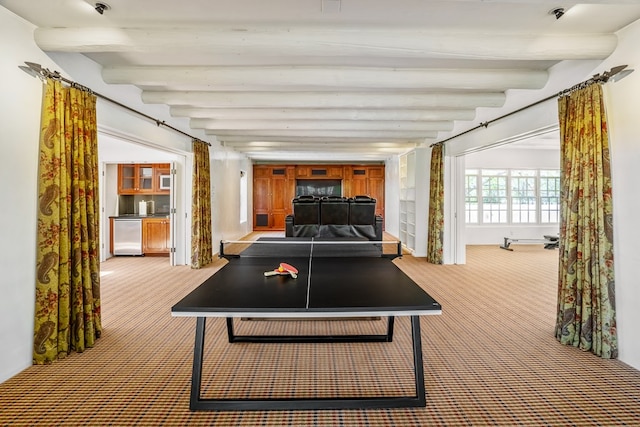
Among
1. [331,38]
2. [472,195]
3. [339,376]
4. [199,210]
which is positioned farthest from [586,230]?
[472,195]

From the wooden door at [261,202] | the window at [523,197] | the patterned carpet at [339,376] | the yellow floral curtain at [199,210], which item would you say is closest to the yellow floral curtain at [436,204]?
the patterned carpet at [339,376]

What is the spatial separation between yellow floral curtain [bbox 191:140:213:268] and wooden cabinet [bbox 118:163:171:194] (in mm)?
1858

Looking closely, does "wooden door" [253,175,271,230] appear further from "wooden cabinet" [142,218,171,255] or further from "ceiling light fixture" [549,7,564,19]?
"ceiling light fixture" [549,7,564,19]

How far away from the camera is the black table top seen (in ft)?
5.33

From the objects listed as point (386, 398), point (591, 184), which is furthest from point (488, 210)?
point (386, 398)

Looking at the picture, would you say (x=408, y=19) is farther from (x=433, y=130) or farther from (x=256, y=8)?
(x=433, y=130)

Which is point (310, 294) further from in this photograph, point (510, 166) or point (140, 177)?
point (510, 166)

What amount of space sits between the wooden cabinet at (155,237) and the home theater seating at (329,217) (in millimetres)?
2561

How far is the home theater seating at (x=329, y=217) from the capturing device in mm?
6934

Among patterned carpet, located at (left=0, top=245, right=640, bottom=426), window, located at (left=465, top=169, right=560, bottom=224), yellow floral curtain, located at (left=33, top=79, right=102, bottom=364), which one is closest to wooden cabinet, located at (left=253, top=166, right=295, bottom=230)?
window, located at (left=465, top=169, right=560, bottom=224)

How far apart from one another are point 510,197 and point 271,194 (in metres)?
7.67

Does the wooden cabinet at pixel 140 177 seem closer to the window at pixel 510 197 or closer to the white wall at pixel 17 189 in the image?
the white wall at pixel 17 189

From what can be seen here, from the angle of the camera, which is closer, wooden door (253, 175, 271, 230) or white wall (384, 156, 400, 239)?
white wall (384, 156, 400, 239)

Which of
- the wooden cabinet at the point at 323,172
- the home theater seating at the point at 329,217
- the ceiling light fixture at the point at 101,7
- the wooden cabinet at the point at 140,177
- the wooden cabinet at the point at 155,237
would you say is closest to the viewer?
the ceiling light fixture at the point at 101,7
